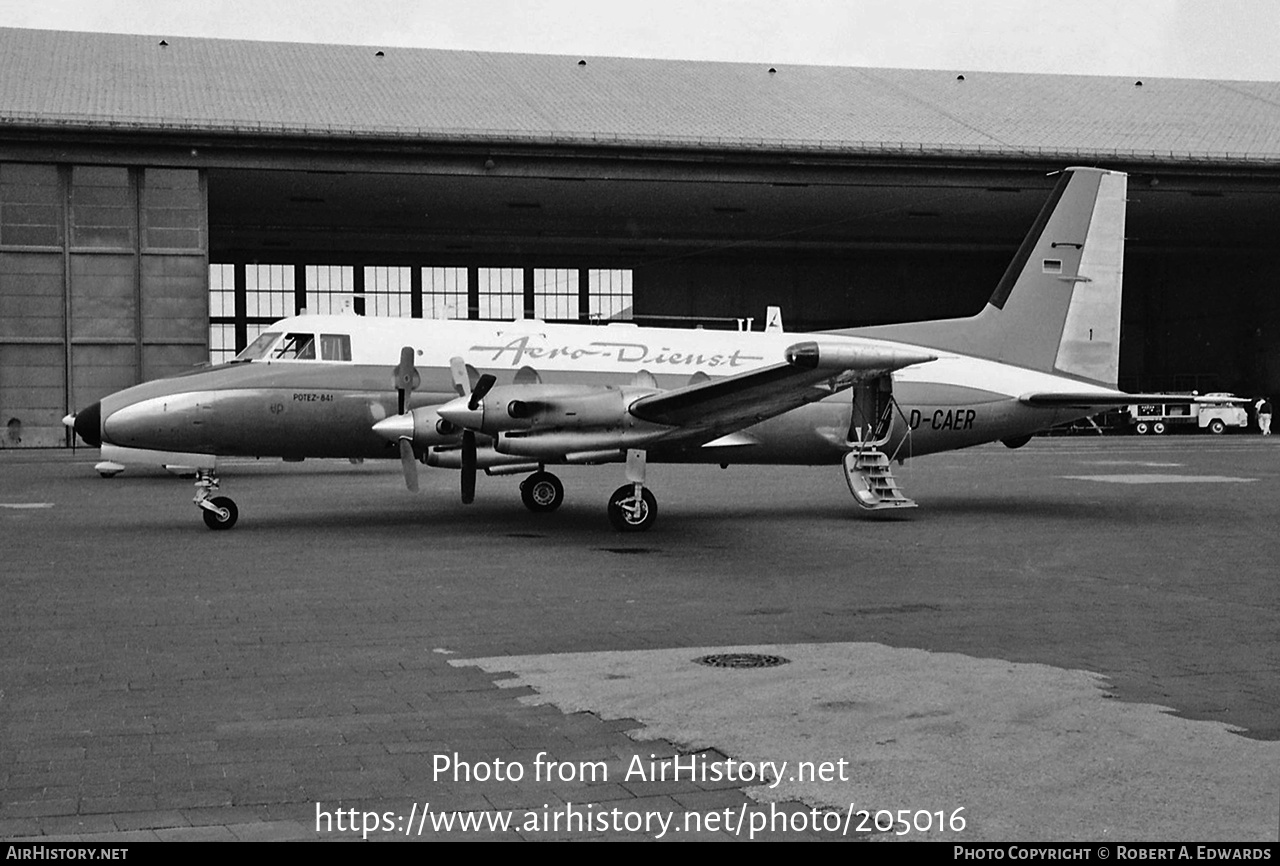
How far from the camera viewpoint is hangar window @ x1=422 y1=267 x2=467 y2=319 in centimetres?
6938

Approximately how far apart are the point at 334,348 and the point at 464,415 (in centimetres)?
371

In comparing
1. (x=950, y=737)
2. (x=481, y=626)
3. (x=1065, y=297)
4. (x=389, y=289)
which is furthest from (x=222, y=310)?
(x=950, y=737)

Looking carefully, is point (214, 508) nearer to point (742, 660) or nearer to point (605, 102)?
point (742, 660)

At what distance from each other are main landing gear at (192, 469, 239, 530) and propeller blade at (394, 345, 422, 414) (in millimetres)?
2902

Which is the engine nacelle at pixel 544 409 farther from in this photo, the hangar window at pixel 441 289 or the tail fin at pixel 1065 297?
the hangar window at pixel 441 289

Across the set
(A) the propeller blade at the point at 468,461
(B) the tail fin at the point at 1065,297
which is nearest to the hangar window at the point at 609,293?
(B) the tail fin at the point at 1065,297

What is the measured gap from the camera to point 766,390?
57.3 feet

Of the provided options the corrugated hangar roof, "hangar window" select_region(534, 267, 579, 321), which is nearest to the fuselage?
the corrugated hangar roof

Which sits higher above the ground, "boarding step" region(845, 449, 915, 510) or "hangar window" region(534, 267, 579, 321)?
"hangar window" region(534, 267, 579, 321)

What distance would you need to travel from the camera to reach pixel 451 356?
20688mm

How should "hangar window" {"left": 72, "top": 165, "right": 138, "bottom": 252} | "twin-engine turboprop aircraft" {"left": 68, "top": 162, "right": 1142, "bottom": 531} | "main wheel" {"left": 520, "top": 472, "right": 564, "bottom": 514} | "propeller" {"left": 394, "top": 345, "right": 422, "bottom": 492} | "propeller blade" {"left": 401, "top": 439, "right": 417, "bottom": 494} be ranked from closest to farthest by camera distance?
"twin-engine turboprop aircraft" {"left": 68, "top": 162, "right": 1142, "bottom": 531}, "propeller blade" {"left": 401, "top": 439, "right": 417, "bottom": 494}, "propeller" {"left": 394, "top": 345, "right": 422, "bottom": 492}, "main wheel" {"left": 520, "top": 472, "right": 564, "bottom": 514}, "hangar window" {"left": 72, "top": 165, "right": 138, "bottom": 252}

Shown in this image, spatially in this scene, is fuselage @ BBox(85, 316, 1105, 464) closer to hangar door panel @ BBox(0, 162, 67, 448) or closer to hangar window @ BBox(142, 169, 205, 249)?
hangar window @ BBox(142, 169, 205, 249)

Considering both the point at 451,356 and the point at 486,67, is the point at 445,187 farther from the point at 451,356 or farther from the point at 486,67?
the point at 451,356

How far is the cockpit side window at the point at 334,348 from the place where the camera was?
20.2m
